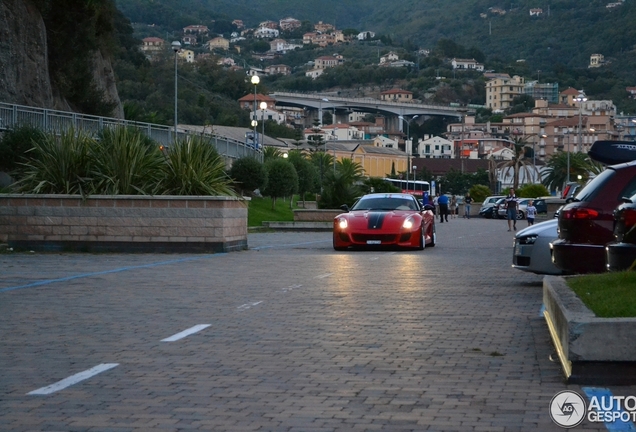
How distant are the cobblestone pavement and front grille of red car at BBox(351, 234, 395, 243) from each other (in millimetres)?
7309

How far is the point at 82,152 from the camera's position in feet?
76.1

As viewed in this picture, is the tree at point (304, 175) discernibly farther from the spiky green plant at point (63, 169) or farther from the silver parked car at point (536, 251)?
the silver parked car at point (536, 251)

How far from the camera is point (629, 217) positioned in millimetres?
10039

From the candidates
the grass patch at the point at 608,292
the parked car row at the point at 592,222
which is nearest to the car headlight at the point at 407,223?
the parked car row at the point at 592,222

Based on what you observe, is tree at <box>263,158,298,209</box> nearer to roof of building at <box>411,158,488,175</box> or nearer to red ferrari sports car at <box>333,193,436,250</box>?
red ferrari sports car at <box>333,193,436,250</box>

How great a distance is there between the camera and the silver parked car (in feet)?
47.4

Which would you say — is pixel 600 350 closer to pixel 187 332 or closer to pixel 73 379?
pixel 73 379

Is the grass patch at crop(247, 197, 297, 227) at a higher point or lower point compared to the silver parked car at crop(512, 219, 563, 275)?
lower

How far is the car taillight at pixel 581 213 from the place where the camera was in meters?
12.4

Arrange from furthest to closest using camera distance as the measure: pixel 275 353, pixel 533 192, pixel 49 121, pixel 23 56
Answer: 1. pixel 533 192
2. pixel 23 56
3. pixel 49 121
4. pixel 275 353

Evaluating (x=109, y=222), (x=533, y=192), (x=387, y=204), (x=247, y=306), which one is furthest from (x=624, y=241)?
(x=533, y=192)

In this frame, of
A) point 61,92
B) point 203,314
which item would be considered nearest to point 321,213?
point 61,92

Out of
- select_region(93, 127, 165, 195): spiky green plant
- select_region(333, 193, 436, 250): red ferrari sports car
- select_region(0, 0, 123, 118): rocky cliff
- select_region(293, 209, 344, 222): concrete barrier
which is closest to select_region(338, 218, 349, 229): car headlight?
select_region(333, 193, 436, 250): red ferrari sports car

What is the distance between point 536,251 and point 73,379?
26.7ft
